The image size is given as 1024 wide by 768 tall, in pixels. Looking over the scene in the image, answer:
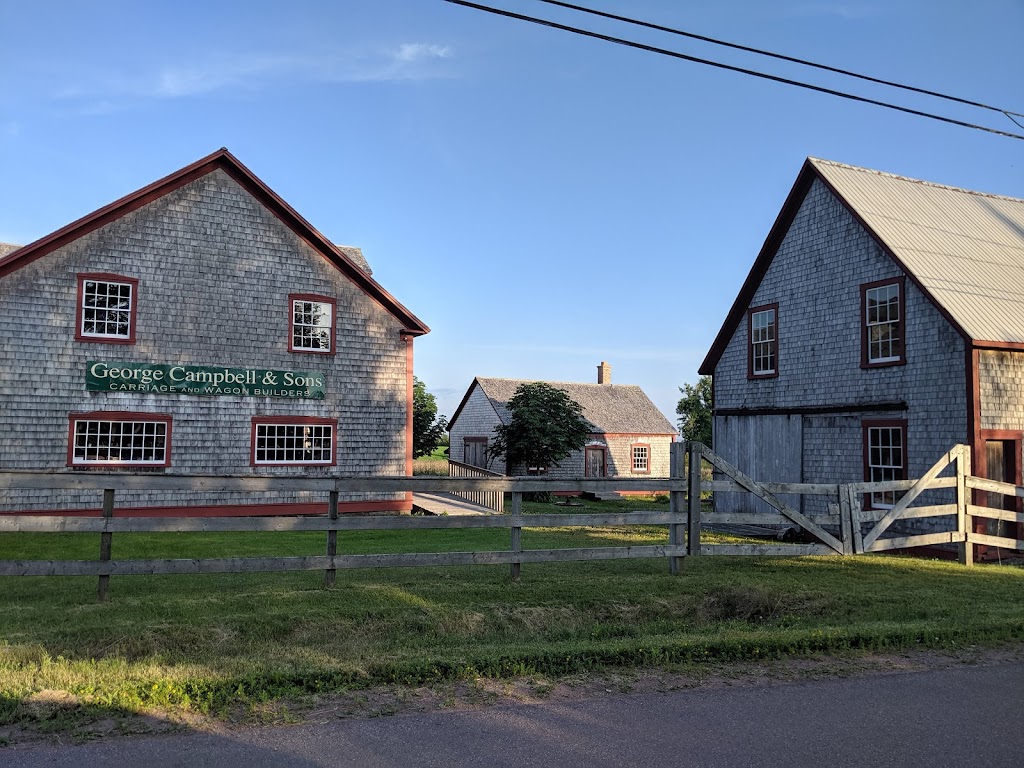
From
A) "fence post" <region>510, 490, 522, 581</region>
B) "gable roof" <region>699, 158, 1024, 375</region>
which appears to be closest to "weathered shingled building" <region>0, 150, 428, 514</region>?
"gable roof" <region>699, 158, 1024, 375</region>

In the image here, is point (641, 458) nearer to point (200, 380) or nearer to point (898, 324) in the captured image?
point (898, 324)

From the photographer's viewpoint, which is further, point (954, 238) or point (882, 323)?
point (954, 238)

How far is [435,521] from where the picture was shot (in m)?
9.55

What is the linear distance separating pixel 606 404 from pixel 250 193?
26573 mm

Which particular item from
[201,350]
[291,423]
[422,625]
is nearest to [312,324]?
[291,423]

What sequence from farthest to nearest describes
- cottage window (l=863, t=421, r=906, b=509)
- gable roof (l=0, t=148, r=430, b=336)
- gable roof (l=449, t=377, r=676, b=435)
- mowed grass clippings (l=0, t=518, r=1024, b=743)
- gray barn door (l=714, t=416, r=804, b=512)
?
gable roof (l=449, t=377, r=676, b=435) → gray barn door (l=714, t=416, r=804, b=512) → gable roof (l=0, t=148, r=430, b=336) → cottage window (l=863, t=421, r=906, b=509) → mowed grass clippings (l=0, t=518, r=1024, b=743)

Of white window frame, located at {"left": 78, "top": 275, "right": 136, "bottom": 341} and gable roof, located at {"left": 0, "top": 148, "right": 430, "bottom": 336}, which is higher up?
gable roof, located at {"left": 0, "top": 148, "right": 430, "bottom": 336}

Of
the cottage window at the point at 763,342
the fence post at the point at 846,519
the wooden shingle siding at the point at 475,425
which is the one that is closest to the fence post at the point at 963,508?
the fence post at the point at 846,519

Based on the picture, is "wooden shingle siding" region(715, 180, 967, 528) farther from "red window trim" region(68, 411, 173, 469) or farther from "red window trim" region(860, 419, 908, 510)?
"red window trim" region(68, 411, 173, 469)

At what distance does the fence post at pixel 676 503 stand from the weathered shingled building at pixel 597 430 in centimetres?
2794

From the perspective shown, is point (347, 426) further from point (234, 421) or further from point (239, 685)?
point (239, 685)

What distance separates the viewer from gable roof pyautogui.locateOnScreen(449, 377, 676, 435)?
42.1 metres

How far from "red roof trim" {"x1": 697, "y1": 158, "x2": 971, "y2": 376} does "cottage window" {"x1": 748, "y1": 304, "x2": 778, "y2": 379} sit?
0.57 meters

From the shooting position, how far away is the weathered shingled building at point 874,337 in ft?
54.2
